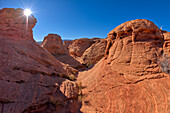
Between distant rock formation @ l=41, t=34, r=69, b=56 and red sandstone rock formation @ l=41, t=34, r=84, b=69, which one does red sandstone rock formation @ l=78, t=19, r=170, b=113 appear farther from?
distant rock formation @ l=41, t=34, r=69, b=56

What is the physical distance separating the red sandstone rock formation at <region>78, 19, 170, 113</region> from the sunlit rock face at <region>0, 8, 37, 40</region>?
7.37 m

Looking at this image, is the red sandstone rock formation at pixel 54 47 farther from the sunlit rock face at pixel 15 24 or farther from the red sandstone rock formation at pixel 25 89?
the red sandstone rock formation at pixel 25 89

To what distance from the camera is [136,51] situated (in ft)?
21.1

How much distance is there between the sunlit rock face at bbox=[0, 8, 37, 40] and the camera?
741cm

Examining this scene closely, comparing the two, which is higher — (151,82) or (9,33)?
(9,33)

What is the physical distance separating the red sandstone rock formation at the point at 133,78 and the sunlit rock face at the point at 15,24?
7.37m

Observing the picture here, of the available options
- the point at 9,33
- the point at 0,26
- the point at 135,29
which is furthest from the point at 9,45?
the point at 135,29

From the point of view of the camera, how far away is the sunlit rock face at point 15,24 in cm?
741

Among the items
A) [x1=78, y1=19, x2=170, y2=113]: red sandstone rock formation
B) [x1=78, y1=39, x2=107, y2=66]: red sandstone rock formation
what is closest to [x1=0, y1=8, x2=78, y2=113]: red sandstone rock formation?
[x1=78, y1=19, x2=170, y2=113]: red sandstone rock formation

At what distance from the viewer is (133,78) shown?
527 cm

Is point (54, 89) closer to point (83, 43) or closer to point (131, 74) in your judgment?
point (131, 74)

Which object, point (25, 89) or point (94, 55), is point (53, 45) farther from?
point (25, 89)

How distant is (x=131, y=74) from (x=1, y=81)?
684 cm

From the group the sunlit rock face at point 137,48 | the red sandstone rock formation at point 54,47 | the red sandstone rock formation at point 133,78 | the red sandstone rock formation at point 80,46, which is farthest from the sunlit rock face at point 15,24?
the red sandstone rock formation at point 80,46
